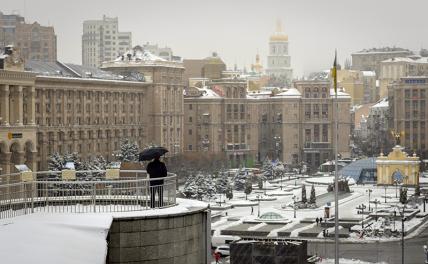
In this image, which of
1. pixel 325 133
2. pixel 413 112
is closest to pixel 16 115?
pixel 325 133

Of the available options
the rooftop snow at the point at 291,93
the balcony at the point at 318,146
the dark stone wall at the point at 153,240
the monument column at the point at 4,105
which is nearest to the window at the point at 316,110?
the rooftop snow at the point at 291,93

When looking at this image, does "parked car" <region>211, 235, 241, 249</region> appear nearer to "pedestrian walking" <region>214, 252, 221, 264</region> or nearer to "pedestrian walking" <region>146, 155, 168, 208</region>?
"pedestrian walking" <region>214, 252, 221, 264</region>

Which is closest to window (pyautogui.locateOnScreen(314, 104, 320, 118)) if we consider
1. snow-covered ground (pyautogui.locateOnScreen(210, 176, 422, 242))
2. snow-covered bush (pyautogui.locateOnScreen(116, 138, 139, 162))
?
snow-covered ground (pyautogui.locateOnScreen(210, 176, 422, 242))

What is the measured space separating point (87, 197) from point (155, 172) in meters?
1.51

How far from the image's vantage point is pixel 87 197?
22.0m

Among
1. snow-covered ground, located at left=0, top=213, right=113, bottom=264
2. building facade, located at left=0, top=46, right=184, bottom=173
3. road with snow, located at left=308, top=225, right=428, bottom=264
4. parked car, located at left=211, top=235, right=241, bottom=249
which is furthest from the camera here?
building facade, located at left=0, top=46, right=184, bottom=173

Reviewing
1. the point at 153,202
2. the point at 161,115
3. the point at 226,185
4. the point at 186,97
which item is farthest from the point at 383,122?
the point at 153,202

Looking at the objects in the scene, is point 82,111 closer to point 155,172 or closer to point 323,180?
point 323,180

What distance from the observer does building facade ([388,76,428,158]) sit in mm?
151125

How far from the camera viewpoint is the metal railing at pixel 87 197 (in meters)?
20.7

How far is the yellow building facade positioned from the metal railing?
90923 millimetres

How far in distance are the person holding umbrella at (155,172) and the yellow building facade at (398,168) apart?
89769 mm

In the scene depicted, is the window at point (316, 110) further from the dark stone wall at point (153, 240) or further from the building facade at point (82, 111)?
the dark stone wall at point (153, 240)

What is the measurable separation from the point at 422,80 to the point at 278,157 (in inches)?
956
